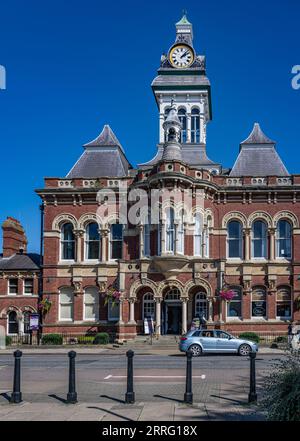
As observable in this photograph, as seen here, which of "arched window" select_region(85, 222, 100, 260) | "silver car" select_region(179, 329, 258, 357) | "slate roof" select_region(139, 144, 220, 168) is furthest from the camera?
"slate roof" select_region(139, 144, 220, 168)

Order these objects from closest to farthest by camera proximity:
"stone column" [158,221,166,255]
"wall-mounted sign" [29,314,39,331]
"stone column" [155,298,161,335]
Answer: "stone column" [155,298,161,335], "stone column" [158,221,166,255], "wall-mounted sign" [29,314,39,331]

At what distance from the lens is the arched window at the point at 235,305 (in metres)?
38.5

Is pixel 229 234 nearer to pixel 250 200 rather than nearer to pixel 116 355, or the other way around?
pixel 250 200

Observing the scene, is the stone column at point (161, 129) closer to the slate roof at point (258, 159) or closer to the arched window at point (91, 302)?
the slate roof at point (258, 159)

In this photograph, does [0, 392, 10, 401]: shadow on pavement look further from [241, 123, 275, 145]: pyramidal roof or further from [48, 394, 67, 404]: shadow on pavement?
[241, 123, 275, 145]: pyramidal roof

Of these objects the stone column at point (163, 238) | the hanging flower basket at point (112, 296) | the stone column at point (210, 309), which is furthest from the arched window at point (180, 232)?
the hanging flower basket at point (112, 296)

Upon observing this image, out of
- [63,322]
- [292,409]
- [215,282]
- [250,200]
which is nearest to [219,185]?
[250,200]

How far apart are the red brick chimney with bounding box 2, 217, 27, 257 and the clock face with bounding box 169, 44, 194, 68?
17459mm

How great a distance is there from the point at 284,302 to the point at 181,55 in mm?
20759

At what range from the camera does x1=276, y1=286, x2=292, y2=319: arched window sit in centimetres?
3841

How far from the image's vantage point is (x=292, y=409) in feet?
30.5

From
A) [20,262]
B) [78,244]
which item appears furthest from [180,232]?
[20,262]

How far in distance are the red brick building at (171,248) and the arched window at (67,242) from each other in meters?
0.07

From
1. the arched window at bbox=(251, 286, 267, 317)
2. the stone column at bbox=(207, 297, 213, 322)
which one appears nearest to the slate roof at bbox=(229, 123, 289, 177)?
the arched window at bbox=(251, 286, 267, 317)
